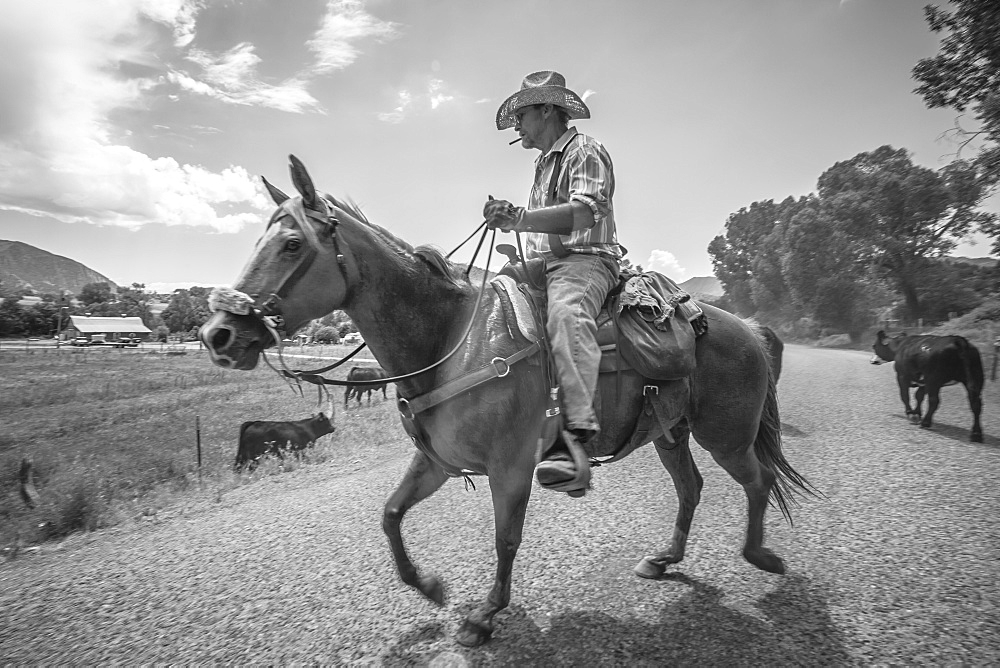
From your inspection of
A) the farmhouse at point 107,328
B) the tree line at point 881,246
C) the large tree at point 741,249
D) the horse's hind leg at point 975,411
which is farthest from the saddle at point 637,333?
the large tree at point 741,249

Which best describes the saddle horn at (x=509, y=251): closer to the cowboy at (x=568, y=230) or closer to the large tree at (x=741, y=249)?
the cowboy at (x=568, y=230)

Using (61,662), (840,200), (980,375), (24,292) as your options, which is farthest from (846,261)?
(24,292)

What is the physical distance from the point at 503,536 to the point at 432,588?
87 cm

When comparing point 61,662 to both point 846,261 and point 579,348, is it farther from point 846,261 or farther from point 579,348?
point 846,261

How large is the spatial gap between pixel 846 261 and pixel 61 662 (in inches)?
1786

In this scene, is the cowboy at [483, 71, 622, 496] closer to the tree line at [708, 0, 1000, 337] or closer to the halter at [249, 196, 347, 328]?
the halter at [249, 196, 347, 328]

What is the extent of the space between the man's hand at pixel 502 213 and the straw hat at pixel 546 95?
82 cm

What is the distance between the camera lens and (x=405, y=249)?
2.82 m

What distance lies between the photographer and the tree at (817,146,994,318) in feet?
84.8

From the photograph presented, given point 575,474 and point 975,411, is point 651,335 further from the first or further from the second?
point 975,411

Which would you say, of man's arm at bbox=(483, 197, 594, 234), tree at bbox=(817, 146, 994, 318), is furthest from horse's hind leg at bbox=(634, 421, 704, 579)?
tree at bbox=(817, 146, 994, 318)

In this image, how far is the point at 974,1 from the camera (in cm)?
952

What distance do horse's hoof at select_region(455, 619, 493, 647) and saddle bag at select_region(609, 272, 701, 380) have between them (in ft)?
6.45

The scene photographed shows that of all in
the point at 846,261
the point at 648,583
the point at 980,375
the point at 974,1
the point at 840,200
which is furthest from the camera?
the point at 846,261
